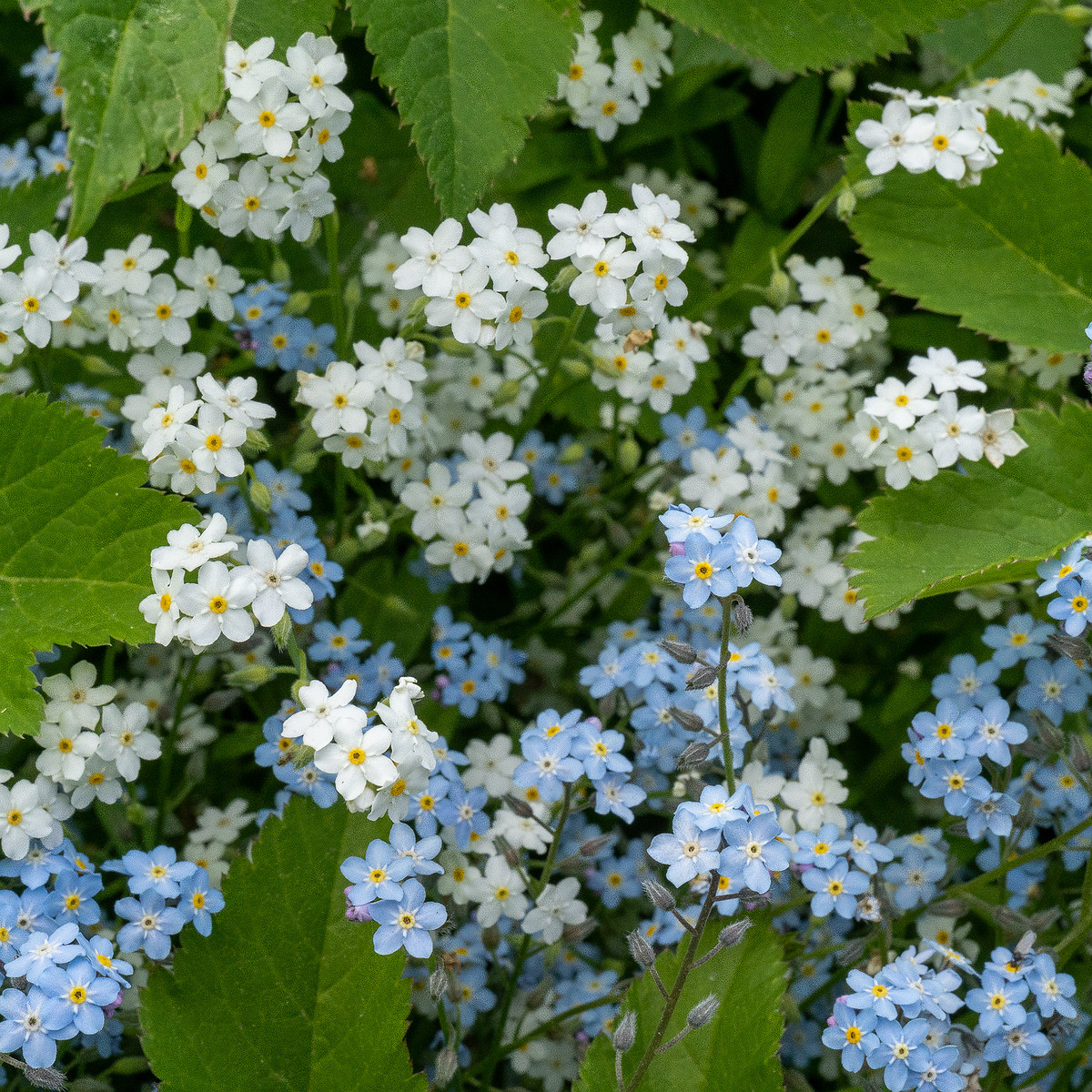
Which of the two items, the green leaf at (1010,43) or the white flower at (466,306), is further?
the green leaf at (1010,43)

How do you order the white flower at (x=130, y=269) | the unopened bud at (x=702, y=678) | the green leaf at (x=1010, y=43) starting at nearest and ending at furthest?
1. the unopened bud at (x=702, y=678)
2. the white flower at (x=130, y=269)
3. the green leaf at (x=1010, y=43)

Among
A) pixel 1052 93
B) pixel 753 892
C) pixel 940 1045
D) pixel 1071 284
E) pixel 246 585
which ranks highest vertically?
pixel 1052 93

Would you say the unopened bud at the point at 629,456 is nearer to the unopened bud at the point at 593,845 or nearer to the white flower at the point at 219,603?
the unopened bud at the point at 593,845

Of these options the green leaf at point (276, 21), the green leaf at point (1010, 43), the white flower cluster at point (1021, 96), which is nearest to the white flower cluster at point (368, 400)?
the green leaf at point (276, 21)

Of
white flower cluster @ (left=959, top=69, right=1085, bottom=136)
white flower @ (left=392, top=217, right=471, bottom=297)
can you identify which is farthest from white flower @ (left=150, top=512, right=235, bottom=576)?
white flower cluster @ (left=959, top=69, right=1085, bottom=136)

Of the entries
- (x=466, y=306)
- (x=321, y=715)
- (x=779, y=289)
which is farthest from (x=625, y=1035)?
(x=779, y=289)

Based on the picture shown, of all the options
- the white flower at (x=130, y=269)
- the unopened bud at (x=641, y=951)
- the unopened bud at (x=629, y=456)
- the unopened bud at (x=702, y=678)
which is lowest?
the unopened bud at (x=641, y=951)

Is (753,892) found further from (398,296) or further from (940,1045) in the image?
(398,296)

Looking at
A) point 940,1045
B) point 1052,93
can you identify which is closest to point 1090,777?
point 940,1045
